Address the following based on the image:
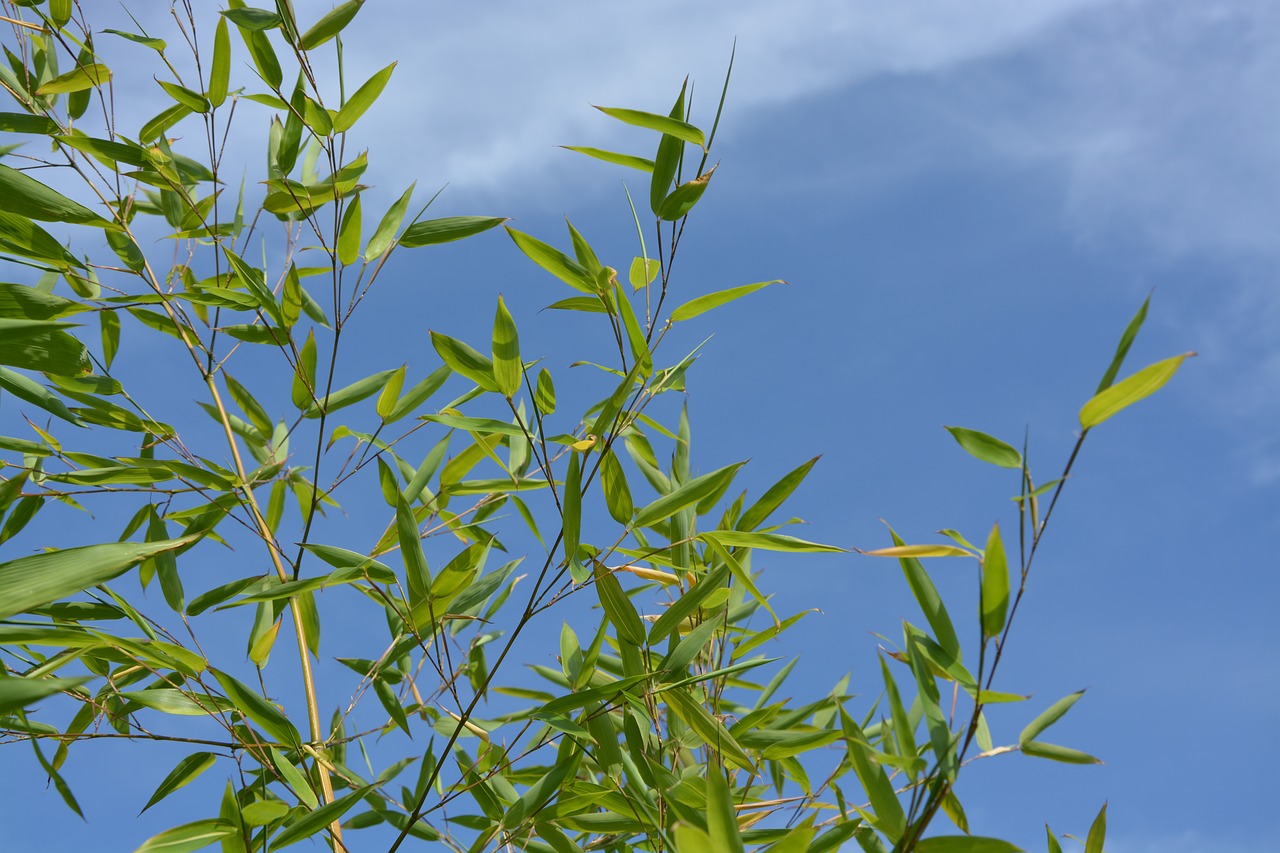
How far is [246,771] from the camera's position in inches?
73.4

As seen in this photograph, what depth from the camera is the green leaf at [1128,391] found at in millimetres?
912

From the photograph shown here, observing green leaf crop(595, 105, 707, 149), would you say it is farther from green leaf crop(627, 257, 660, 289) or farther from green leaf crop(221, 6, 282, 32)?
green leaf crop(221, 6, 282, 32)

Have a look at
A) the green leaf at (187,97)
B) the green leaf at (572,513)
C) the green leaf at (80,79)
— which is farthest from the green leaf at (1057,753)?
the green leaf at (80,79)

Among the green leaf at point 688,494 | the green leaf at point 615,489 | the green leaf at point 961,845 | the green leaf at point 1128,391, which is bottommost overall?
the green leaf at point 961,845

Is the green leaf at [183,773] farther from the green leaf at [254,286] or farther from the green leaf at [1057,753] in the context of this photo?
the green leaf at [1057,753]

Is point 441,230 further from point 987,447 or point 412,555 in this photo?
point 987,447

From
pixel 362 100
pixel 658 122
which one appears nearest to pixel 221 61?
pixel 362 100

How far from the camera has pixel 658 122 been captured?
1316mm

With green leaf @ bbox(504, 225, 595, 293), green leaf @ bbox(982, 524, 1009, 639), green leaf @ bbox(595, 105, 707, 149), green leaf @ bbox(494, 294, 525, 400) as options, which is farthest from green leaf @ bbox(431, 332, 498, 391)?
green leaf @ bbox(982, 524, 1009, 639)

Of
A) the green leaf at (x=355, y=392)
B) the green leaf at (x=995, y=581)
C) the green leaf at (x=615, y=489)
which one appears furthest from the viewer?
the green leaf at (x=355, y=392)

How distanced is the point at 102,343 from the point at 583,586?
1217 millimetres

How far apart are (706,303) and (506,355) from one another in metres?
0.31

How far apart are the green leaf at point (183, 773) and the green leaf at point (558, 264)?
3.29 feet

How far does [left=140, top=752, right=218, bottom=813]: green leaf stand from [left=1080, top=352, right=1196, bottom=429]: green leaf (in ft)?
4.83
